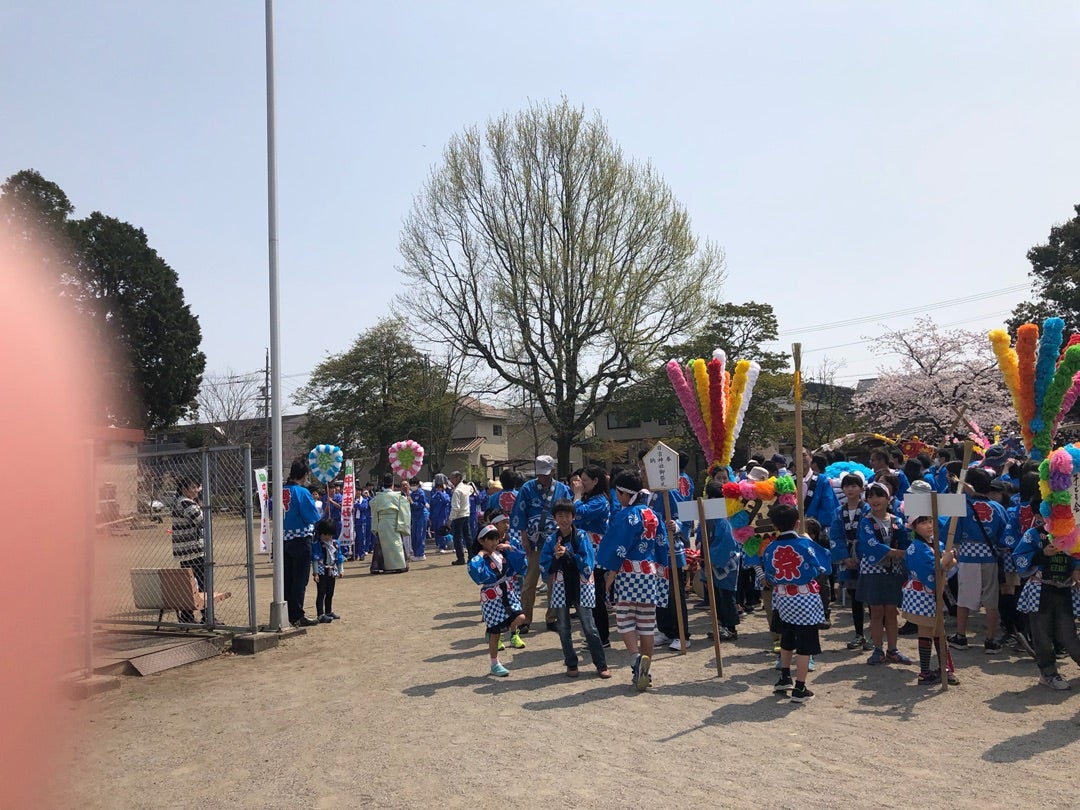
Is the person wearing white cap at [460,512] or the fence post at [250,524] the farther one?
the person wearing white cap at [460,512]

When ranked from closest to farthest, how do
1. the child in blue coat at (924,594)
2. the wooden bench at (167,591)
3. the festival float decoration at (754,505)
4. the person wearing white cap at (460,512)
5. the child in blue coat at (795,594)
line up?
the child in blue coat at (795,594), the child in blue coat at (924,594), the festival float decoration at (754,505), the wooden bench at (167,591), the person wearing white cap at (460,512)

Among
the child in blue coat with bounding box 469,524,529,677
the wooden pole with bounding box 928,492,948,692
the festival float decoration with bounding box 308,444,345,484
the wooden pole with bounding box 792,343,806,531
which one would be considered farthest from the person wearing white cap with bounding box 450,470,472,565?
the wooden pole with bounding box 928,492,948,692

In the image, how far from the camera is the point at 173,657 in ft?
27.7

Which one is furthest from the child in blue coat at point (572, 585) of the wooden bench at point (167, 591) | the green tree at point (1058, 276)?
the green tree at point (1058, 276)

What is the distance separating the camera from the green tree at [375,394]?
4394cm

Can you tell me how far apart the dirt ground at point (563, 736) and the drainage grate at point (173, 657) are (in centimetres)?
15

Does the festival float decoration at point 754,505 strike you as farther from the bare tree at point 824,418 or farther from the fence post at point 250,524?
the bare tree at point 824,418

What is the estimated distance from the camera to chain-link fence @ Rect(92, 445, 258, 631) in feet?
29.6

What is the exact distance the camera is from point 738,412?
833 cm

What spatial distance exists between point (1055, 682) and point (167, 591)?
9.01 metres

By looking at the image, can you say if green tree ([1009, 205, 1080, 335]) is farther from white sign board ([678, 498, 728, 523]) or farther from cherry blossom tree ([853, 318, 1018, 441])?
white sign board ([678, 498, 728, 523])

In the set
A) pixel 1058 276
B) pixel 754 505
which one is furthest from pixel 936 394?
pixel 754 505

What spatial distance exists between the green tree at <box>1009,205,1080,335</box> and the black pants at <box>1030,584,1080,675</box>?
25.5m

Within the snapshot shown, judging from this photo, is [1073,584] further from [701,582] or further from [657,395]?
[657,395]
